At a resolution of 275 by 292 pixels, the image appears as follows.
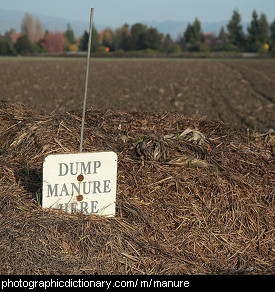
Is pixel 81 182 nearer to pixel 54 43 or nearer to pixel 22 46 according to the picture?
pixel 22 46

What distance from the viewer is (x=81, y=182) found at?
328 centimetres

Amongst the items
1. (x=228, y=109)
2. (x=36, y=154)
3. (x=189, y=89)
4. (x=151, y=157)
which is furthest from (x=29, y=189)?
(x=189, y=89)

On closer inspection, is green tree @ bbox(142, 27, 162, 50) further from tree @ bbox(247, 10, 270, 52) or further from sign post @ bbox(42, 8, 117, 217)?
sign post @ bbox(42, 8, 117, 217)

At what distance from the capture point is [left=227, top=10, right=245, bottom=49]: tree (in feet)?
309

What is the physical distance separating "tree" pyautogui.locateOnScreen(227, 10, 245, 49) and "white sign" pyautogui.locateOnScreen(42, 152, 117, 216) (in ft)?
317

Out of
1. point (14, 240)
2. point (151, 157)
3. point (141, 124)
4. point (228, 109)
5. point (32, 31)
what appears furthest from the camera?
point (32, 31)

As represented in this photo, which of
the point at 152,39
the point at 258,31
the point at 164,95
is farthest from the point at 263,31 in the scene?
the point at 164,95

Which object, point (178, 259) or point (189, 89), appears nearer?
point (178, 259)

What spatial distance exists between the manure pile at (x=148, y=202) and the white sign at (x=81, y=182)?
10 centimetres

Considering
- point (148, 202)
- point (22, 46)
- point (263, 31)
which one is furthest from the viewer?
point (263, 31)

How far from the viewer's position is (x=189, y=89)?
2205 centimetres

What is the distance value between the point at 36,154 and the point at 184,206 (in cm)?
163

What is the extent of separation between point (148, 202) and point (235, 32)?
99.4 metres
